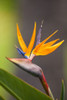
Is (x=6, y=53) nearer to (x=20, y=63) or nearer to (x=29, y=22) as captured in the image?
(x=29, y=22)

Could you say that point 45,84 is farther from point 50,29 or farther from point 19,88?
point 50,29

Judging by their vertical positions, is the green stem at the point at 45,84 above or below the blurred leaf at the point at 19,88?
below

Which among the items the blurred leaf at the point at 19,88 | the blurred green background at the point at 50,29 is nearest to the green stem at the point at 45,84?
the blurred leaf at the point at 19,88

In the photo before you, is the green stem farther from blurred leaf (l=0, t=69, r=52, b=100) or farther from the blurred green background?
the blurred green background

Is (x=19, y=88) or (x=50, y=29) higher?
(x=19, y=88)

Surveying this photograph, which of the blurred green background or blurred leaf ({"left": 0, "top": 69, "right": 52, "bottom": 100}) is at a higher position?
blurred leaf ({"left": 0, "top": 69, "right": 52, "bottom": 100})

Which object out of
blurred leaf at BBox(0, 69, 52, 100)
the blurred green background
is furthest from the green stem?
the blurred green background

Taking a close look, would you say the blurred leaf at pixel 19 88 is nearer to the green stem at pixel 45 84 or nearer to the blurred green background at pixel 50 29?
the green stem at pixel 45 84

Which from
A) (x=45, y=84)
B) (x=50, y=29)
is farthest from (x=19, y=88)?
(x=50, y=29)

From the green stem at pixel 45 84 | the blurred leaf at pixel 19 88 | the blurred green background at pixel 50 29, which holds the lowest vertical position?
the blurred green background at pixel 50 29
